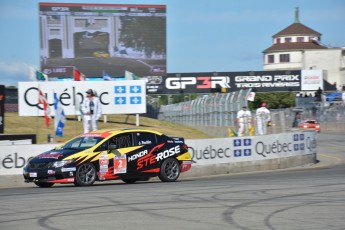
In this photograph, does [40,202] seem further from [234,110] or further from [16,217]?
[234,110]

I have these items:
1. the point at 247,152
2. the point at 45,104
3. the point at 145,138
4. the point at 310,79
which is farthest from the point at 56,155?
the point at 310,79

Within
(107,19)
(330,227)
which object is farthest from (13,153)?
(107,19)

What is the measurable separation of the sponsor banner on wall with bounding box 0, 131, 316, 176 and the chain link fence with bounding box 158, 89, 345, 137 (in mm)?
526

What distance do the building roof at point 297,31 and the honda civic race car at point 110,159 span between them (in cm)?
12045

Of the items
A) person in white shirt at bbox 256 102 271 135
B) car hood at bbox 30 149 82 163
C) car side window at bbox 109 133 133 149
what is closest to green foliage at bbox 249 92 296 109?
person in white shirt at bbox 256 102 271 135

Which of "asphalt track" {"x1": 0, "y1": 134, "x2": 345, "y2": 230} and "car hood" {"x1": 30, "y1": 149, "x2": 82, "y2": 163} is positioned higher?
"car hood" {"x1": 30, "y1": 149, "x2": 82, "y2": 163}

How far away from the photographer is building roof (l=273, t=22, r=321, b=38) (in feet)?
442

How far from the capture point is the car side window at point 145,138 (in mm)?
17156

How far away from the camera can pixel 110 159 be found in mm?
16422

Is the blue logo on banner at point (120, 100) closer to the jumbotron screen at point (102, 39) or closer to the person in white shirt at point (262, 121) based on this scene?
the person in white shirt at point (262, 121)

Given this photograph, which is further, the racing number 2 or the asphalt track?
the racing number 2

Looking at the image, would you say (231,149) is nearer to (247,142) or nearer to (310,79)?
(247,142)

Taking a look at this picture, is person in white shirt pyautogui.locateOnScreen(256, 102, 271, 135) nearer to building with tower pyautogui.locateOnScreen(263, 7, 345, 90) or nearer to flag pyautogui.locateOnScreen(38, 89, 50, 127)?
flag pyautogui.locateOnScreen(38, 89, 50, 127)

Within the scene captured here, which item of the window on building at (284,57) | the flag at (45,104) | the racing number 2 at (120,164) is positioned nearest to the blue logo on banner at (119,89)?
the flag at (45,104)
